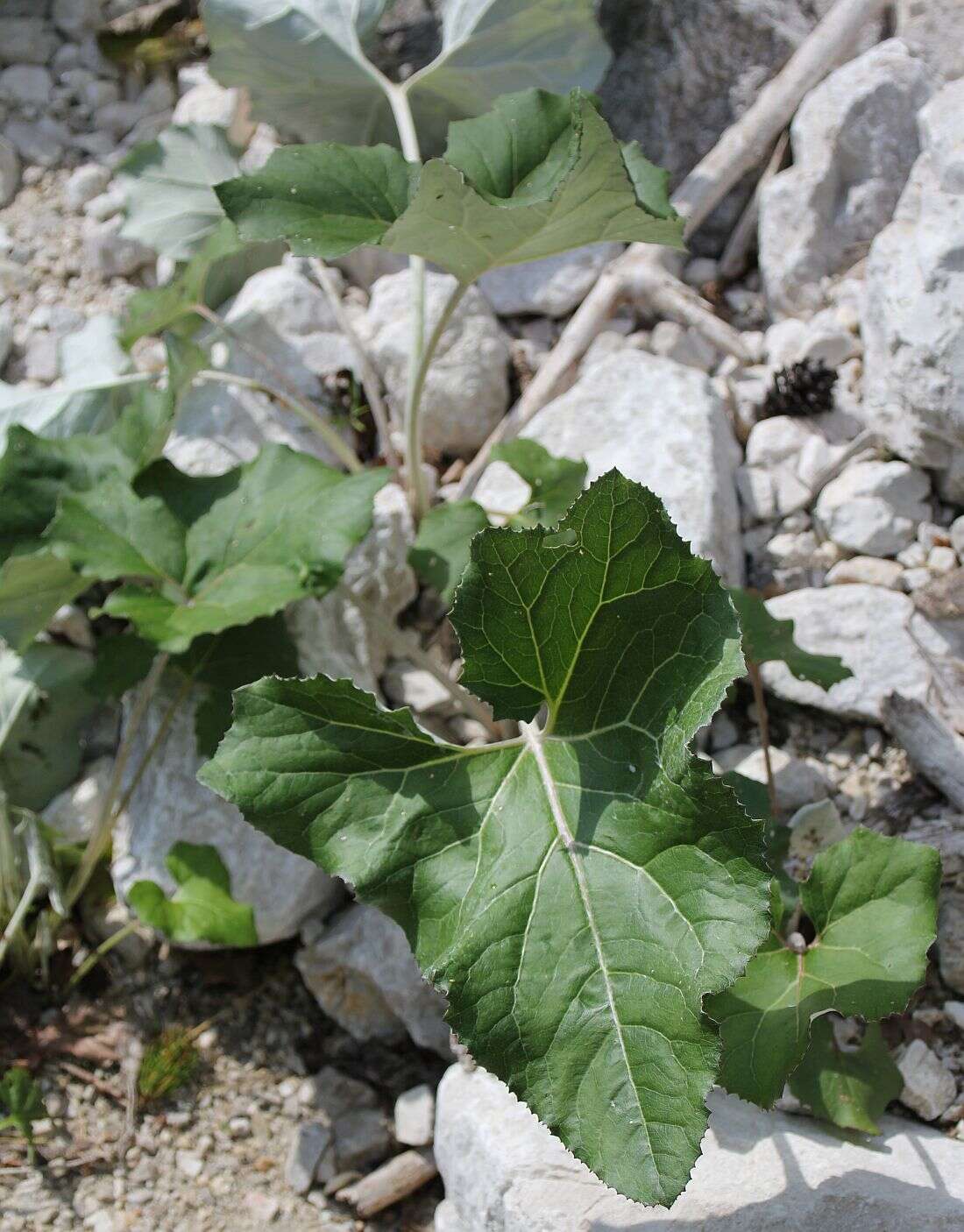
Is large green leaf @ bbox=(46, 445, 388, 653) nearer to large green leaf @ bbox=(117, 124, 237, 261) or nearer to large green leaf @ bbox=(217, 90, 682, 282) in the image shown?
large green leaf @ bbox=(217, 90, 682, 282)

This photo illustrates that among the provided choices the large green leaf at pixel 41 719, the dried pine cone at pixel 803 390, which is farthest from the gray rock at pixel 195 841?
the dried pine cone at pixel 803 390

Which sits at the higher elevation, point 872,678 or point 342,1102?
point 872,678

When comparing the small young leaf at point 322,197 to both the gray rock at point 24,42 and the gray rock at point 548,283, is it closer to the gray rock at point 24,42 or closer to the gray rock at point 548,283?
the gray rock at point 548,283

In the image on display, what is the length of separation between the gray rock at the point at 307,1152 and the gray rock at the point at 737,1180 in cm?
46

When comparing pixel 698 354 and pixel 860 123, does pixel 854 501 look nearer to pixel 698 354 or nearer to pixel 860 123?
pixel 698 354

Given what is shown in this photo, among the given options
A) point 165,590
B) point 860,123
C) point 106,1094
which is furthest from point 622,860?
point 860,123

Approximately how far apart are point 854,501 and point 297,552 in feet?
4.52

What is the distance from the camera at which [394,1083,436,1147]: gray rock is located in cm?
236

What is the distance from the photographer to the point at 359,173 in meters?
2.06

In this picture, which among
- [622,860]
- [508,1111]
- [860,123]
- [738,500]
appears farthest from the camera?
[860,123]

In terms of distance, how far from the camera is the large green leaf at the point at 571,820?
148cm

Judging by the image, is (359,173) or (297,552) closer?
(359,173)

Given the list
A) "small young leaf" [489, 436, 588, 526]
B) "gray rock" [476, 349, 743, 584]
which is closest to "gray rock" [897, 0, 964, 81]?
"gray rock" [476, 349, 743, 584]

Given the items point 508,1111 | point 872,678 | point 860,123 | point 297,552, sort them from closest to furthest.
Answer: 1. point 508,1111
2. point 297,552
3. point 872,678
4. point 860,123
